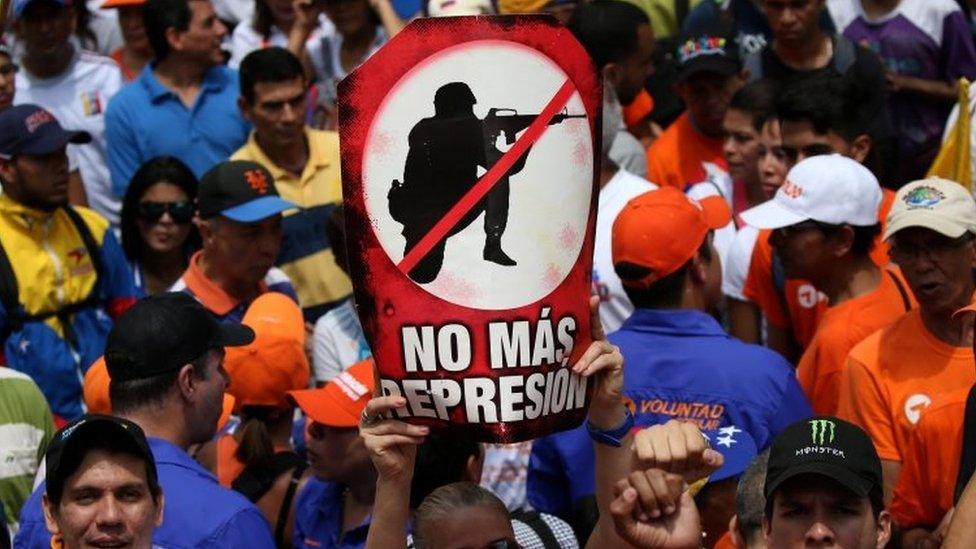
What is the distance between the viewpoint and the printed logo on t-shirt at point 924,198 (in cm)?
629

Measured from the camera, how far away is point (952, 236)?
6.22 metres

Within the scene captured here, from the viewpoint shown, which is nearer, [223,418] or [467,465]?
[467,465]

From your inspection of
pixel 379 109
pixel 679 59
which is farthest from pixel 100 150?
pixel 379 109

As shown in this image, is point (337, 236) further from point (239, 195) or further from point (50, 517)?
point (50, 517)

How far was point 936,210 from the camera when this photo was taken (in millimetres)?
6258

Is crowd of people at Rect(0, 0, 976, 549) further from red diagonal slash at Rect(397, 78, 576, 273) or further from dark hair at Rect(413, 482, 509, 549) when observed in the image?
red diagonal slash at Rect(397, 78, 576, 273)

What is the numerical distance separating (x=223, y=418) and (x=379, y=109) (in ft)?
7.92

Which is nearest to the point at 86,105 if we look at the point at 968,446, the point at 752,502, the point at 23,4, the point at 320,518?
the point at 23,4

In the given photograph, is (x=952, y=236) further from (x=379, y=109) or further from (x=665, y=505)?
(x=379, y=109)

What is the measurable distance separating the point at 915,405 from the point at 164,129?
4740mm

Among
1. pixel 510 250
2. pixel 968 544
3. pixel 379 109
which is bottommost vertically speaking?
pixel 968 544

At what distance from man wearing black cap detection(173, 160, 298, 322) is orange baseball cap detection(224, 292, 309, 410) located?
0.76m

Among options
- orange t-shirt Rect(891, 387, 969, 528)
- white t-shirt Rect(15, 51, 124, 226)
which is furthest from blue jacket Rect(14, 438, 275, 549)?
white t-shirt Rect(15, 51, 124, 226)

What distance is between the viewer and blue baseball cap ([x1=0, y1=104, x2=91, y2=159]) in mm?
8195
